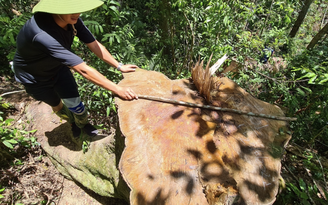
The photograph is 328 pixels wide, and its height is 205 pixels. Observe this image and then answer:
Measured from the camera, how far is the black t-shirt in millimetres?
1516

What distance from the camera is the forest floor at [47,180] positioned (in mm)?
2436

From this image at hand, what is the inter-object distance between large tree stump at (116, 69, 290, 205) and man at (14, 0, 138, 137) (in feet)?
1.18

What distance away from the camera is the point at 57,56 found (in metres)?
1.54

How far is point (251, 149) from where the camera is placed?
4.78ft

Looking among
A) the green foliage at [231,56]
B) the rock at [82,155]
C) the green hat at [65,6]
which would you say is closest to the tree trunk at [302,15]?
the green foliage at [231,56]

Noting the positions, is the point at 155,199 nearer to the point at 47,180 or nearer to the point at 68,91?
A: the point at 68,91

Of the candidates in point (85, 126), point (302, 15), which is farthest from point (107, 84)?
point (302, 15)

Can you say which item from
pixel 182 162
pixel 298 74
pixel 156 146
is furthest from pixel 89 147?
pixel 298 74

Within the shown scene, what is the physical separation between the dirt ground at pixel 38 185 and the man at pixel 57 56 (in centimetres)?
97

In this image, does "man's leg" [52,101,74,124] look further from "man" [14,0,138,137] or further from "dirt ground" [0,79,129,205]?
"dirt ground" [0,79,129,205]

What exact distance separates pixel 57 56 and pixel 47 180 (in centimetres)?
226

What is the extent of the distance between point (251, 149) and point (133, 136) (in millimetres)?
1002

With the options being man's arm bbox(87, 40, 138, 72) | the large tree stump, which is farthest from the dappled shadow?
man's arm bbox(87, 40, 138, 72)

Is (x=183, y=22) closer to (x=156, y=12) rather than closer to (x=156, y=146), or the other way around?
(x=156, y=12)
